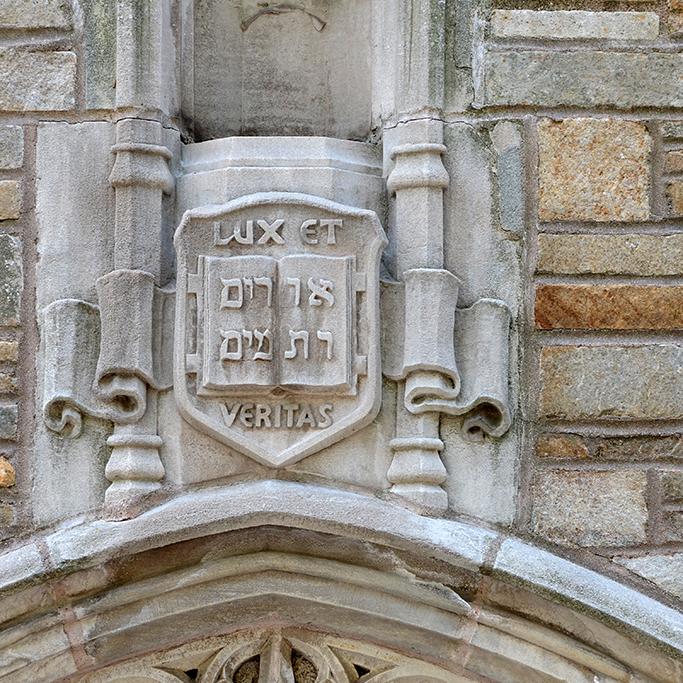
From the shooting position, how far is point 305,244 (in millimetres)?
3320

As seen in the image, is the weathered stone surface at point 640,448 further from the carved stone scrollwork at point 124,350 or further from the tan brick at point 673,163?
the carved stone scrollwork at point 124,350

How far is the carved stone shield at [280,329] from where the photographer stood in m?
3.26

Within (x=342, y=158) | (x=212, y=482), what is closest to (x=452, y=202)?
(x=342, y=158)

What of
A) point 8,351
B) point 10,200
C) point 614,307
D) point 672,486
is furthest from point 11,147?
point 672,486

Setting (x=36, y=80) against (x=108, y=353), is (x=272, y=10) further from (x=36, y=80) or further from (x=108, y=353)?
(x=108, y=353)

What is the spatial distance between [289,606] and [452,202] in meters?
0.98

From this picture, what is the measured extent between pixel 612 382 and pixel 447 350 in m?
0.38

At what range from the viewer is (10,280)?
3.41 meters

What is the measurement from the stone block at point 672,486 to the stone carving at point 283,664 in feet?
2.03

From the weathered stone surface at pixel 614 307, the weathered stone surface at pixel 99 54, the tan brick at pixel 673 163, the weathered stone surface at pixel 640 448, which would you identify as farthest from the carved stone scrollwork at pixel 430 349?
the weathered stone surface at pixel 99 54

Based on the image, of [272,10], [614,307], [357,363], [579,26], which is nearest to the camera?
[357,363]

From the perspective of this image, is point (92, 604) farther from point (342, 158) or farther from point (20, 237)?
point (342, 158)

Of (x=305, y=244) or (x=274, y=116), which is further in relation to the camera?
(x=274, y=116)

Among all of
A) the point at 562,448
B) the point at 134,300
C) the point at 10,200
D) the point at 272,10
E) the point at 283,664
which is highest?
the point at 272,10
